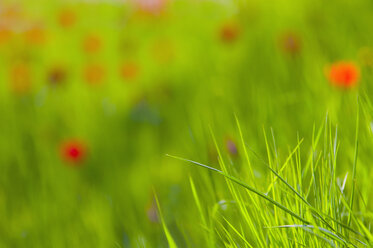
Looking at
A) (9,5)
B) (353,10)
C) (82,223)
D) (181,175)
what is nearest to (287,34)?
(353,10)

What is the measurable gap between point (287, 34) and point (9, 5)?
7.84ft

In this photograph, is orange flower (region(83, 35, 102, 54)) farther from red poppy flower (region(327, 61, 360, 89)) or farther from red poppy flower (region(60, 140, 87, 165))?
red poppy flower (region(327, 61, 360, 89))

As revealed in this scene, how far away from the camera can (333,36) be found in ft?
5.47

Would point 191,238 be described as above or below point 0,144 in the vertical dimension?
above

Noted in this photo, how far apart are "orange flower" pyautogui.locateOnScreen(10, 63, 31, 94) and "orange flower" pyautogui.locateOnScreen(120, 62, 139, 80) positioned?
1.13ft

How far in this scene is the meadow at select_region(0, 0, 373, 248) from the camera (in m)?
0.72

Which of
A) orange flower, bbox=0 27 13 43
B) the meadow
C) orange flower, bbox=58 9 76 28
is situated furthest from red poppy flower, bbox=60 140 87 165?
orange flower, bbox=0 27 13 43

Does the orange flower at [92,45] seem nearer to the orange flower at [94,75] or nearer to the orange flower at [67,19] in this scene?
the orange flower at [94,75]

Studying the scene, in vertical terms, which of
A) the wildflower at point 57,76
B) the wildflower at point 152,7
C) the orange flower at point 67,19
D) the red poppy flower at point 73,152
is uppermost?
the wildflower at point 152,7

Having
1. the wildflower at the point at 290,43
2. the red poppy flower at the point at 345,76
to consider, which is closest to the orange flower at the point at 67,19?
the wildflower at the point at 290,43

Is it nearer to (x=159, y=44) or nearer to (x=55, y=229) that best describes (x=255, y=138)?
(x=55, y=229)

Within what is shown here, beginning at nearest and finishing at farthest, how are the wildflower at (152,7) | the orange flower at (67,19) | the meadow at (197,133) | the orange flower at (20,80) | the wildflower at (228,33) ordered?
the meadow at (197,133), the wildflower at (228,33), the orange flower at (20,80), the orange flower at (67,19), the wildflower at (152,7)

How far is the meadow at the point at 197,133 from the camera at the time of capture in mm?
721

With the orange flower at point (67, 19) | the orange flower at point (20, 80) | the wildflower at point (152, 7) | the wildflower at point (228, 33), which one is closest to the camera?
the wildflower at point (228, 33)
